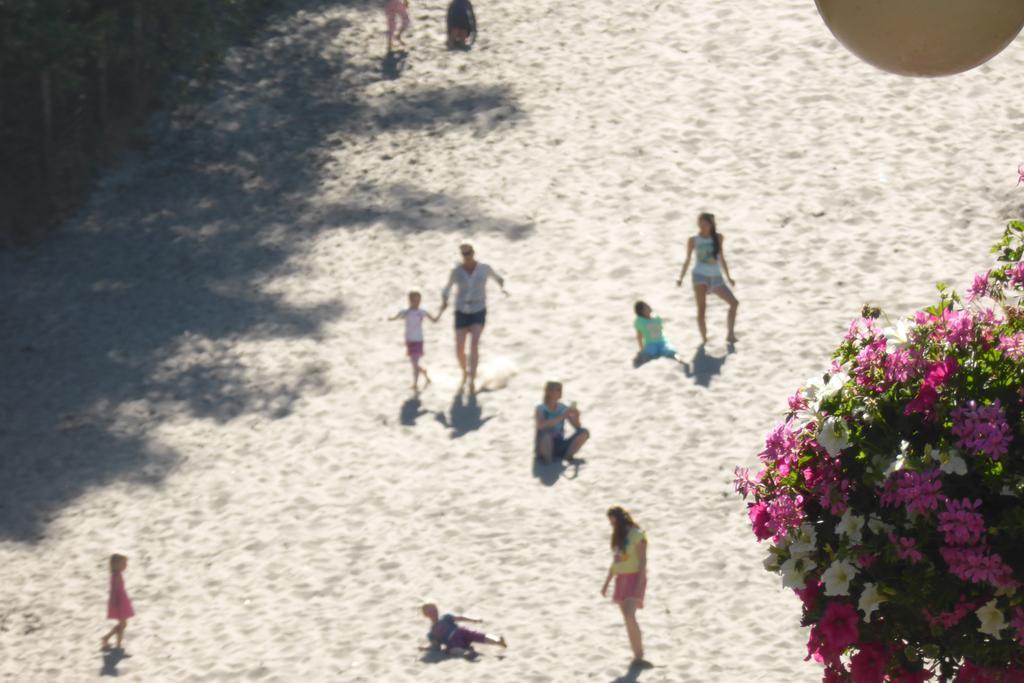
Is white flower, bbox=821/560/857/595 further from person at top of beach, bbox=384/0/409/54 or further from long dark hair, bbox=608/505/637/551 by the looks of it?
person at top of beach, bbox=384/0/409/54

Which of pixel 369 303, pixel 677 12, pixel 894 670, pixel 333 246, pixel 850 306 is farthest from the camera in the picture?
pixel 677 12

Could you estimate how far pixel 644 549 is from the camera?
1232 centimetres

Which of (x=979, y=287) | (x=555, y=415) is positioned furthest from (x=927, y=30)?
(x=555, y=415)

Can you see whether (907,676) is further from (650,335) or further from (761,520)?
(650,335)

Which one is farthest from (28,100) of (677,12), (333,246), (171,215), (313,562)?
(313,562)

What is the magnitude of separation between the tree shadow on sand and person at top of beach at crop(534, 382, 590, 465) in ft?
4.33

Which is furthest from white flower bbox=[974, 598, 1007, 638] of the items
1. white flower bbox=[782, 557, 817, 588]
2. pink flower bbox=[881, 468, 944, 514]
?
white flower bbox=[782, 557, 817, 588]

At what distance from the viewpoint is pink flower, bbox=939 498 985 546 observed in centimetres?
512

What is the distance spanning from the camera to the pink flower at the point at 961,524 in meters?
5.12

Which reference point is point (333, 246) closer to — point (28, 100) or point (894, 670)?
Result: point (28, 100)

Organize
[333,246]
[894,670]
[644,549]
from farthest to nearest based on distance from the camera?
[333,246] < [644,549] < [894,670]

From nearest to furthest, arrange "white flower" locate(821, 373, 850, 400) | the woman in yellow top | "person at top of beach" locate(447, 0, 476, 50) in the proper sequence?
"white flower" locate(821, 373, 850, 400)
the woman in yellow top
"person at top of beach" locate(447, 0, 476, 50)

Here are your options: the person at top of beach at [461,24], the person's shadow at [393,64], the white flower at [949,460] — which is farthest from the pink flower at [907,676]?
the person at top of beach at [461,24]

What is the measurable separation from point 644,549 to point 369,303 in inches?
310
